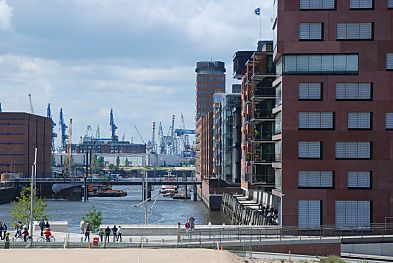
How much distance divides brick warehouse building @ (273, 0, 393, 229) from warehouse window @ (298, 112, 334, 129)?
96mm

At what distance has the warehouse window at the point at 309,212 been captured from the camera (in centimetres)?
7912

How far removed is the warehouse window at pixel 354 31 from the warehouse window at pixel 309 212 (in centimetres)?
1603

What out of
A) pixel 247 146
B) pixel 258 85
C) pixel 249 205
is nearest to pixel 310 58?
pixel 258 85

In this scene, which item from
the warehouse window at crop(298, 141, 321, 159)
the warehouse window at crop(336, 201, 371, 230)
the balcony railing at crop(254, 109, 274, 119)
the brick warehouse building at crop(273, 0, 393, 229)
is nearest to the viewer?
the brick warehouse building at crop(273, 0, 393, 229)

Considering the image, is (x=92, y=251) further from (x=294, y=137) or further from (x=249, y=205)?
(x=249, y=205)

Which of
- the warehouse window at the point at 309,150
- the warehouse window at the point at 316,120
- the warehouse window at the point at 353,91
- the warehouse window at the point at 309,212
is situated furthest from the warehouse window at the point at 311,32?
the warehouse window at the point at 309,212

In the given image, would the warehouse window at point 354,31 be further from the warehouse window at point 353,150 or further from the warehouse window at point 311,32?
the warehouse window at point 353,150

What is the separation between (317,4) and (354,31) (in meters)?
4.40


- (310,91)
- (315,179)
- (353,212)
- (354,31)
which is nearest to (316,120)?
(310,91)

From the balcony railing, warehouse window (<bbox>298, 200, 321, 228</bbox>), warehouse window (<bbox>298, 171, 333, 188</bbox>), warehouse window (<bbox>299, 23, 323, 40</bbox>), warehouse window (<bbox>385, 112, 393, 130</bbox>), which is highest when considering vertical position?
warehouse window (<bbox>299, 23, 323, 40</bbox>)

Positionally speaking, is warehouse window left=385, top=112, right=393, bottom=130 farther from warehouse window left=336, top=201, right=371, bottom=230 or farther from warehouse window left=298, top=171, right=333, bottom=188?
warehouse window left=336, top=201, right=371, bottom=230

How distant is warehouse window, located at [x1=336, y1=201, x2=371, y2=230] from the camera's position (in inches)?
3110

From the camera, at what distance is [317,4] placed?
79625mm

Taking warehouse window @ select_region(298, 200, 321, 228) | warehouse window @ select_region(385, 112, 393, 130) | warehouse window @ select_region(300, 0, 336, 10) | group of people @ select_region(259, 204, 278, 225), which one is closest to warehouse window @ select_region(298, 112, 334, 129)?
warehouse window @ select_region(385, 112, 393, 130)
